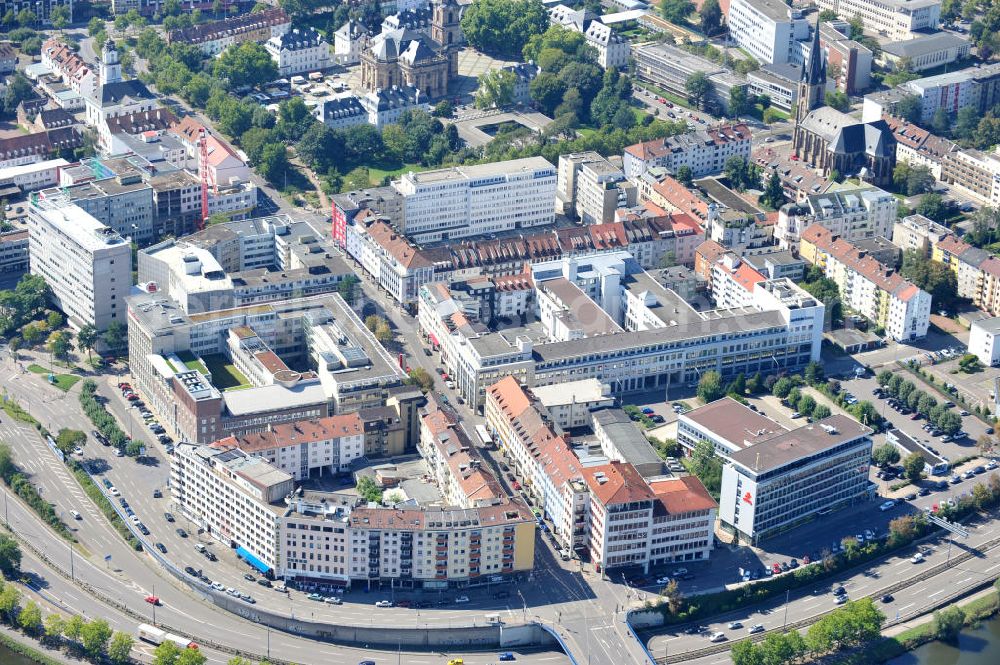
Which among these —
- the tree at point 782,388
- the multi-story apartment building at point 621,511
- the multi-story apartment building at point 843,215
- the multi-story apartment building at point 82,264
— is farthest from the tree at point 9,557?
the multi-story apartment building at point 843,215

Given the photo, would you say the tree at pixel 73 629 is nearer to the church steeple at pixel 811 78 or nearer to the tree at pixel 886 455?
the tree at pixel 886 455

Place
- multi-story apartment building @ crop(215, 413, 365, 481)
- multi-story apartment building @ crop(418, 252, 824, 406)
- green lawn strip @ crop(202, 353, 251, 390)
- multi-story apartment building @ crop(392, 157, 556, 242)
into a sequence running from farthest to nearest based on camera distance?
1. multi-story apartment building @ crop(392, 157, 556, 242)
2. multi-story apartment building @ crop(418, 252, 824, 406)
3. green lawn strip @ crop(202, 353, 251, 390)
4. multi-story apartment building @ crop(215, 413, 365, 481)

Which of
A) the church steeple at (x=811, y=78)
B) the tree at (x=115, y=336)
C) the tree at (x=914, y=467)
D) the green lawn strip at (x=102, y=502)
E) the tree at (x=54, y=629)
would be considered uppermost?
the church steeple at (x=811, y=78)

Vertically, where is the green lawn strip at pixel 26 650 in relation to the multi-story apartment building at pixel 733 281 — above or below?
below

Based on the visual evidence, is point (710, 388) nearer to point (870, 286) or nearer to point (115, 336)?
point (870, 286)

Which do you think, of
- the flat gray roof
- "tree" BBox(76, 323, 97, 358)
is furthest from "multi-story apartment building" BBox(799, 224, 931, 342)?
"tree" BBox(76, 323, 97, 358)

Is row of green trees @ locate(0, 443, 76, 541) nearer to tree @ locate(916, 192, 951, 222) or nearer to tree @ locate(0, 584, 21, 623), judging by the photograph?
tree @ locate(0, 584, 21, 623)

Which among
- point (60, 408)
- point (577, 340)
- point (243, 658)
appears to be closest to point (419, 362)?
point (577, 340)
